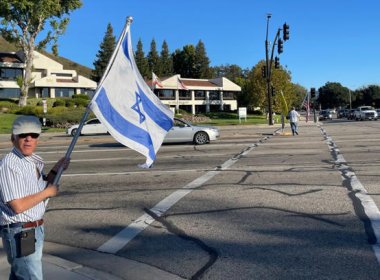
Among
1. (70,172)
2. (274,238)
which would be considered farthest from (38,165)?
(70,172)

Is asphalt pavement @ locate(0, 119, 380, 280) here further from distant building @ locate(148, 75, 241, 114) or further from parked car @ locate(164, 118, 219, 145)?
distant building @ locate(148, 75, 241, 114)

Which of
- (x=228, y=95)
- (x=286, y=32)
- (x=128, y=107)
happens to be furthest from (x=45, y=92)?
(x=128, y=107)

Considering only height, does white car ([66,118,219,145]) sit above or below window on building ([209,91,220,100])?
below

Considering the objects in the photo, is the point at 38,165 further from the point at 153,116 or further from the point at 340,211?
the point at 340,211

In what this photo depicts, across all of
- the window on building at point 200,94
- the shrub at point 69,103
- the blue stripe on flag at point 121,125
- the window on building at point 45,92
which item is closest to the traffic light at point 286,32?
the blue stripe on flag at point 121,125

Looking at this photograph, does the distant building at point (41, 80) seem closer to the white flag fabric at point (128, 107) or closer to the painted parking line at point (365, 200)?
the painted parking line at point (365, 200)

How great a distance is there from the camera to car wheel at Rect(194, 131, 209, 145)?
2086 cm

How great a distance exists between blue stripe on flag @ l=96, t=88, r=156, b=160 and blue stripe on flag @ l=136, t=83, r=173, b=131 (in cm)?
21

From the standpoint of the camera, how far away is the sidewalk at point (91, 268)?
15.7 feet

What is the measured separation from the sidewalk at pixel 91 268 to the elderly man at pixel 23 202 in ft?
4.88

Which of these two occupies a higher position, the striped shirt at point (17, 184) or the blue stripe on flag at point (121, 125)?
the blue stripe on flag at point (121, 125)

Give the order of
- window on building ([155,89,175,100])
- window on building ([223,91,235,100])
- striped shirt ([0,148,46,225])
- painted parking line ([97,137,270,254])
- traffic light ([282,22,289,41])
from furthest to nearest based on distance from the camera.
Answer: window on building ([223,91,235,100])
window on building ([155,89,175,100])
traffic light ([282,22,289,41])
painted parking line ([97,137,270,254])
striped shirt ([0,148,46,225])

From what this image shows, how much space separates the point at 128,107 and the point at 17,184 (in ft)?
4.95

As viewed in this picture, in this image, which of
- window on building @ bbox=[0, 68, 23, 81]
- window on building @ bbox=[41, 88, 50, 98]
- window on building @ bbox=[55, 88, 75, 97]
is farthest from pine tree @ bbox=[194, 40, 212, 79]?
window on building @ bbox=[0, 68, 23, 81]
